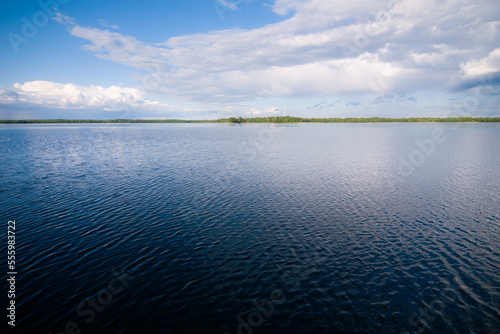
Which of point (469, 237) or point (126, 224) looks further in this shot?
point (126, 224)

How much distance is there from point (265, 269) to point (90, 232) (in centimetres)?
1719

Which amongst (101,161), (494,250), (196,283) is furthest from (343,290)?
(101,161)

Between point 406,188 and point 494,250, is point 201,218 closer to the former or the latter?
point 494,250

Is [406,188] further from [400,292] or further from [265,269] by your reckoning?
[265,269]

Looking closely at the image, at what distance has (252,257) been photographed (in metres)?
19.8

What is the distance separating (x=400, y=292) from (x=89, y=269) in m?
21.8

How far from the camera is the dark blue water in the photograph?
1400cm

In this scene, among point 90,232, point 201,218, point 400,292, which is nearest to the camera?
point 400,292

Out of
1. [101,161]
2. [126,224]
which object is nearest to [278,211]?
[126,224]

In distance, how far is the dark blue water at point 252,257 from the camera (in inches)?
551

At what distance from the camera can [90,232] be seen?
23.2 meters

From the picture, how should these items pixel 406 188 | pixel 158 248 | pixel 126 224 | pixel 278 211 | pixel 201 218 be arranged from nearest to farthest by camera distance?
pixel 158 248 < pixel 126 224 < pixel 201 218 < pixel 278 211 < pixel 406 188

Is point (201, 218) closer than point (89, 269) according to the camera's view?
No

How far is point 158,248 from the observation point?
68.6 ft
